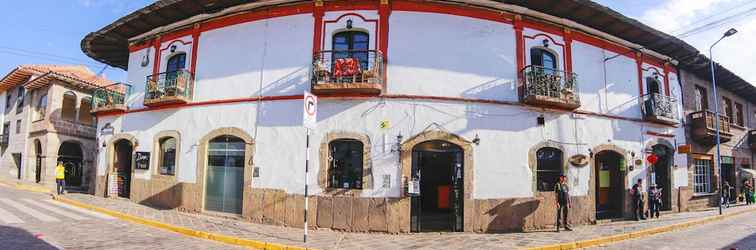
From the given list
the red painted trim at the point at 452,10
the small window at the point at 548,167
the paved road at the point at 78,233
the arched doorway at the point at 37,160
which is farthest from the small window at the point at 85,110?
the small window at the point at 548,167

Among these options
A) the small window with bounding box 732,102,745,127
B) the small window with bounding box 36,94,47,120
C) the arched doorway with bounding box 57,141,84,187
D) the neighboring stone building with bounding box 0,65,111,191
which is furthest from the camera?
the arched doorway with bounding box 57,141,84,187

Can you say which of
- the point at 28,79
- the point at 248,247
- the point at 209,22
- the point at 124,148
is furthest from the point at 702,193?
the point at 28,79

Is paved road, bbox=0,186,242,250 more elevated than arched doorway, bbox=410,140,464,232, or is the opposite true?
arched doorway, bbox=410,140,464,232

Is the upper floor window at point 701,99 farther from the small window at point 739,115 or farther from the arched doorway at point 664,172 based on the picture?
the small window at point 739,115

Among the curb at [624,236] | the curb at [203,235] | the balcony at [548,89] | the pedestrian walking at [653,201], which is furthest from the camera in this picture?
the pedestrian walking at [653,201]

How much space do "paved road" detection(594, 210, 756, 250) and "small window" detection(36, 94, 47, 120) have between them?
91.2 feet

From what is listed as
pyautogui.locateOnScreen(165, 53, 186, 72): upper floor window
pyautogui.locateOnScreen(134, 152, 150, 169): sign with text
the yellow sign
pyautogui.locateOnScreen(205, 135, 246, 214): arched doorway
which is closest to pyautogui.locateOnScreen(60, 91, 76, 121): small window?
pyautogui.locateOnScreen(134, 152, 150, 169): sign with text

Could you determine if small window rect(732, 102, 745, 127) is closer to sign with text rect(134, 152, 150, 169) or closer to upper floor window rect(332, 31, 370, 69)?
upper floor window rect(332, 31, 370, 69)

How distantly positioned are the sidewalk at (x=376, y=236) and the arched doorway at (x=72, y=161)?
14.5m

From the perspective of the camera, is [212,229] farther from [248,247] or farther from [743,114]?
[743,114]

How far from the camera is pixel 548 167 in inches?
435

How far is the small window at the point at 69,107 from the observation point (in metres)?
21.3

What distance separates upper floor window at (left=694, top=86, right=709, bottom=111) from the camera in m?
16.5

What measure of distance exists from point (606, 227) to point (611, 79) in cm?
516
